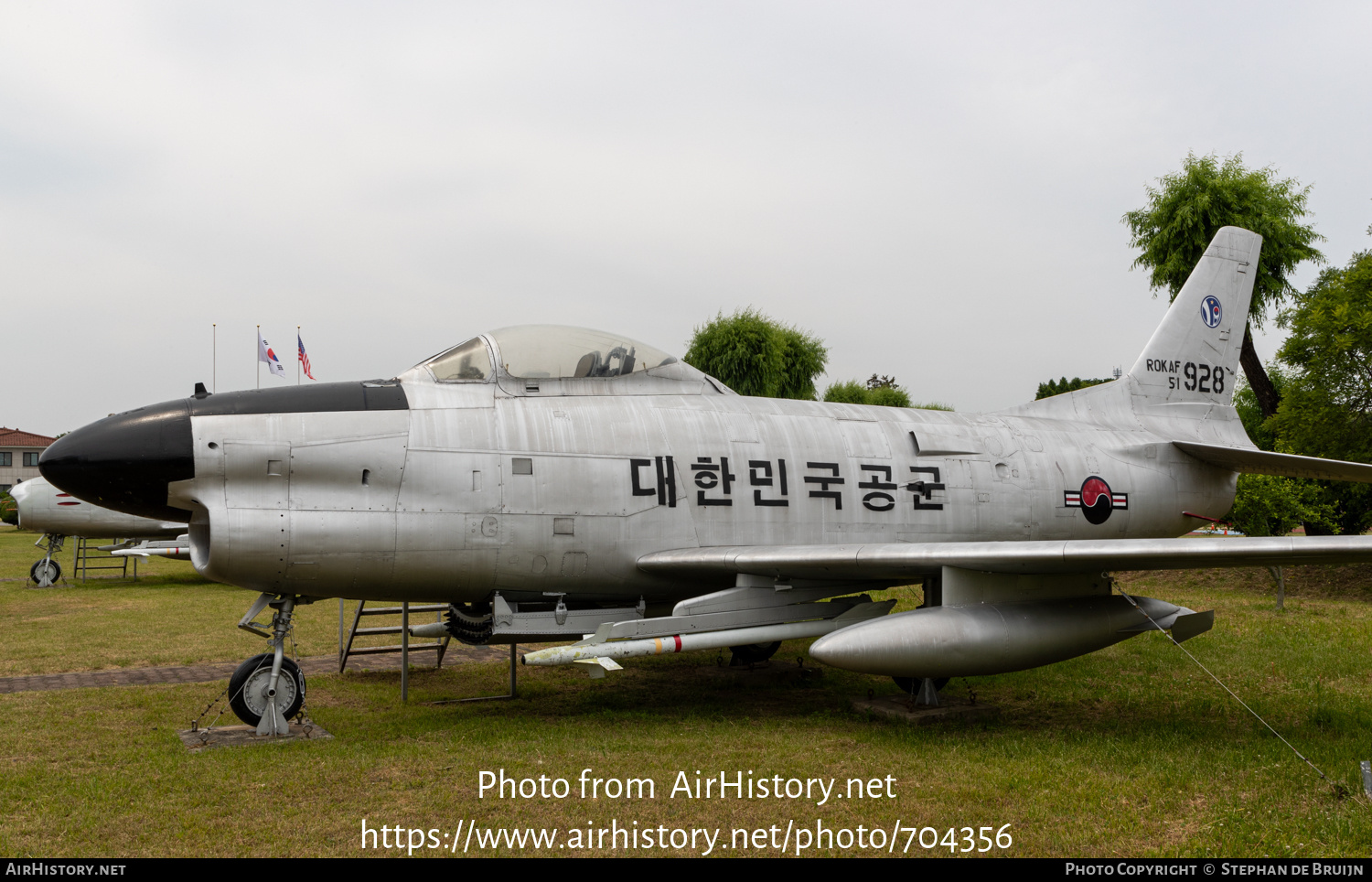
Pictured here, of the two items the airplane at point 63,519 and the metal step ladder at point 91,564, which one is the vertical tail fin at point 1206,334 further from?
the metal step ladder at point 91,564

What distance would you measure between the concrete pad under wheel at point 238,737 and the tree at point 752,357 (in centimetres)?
3279

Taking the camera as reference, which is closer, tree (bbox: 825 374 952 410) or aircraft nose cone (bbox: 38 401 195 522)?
aircraft nose cone (bbox: 38 401 195 522)

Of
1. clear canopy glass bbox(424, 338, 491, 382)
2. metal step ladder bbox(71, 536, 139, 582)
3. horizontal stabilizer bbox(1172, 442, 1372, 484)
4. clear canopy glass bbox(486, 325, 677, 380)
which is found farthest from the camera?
metal step ladder bbox(71, 536, 139, 582)

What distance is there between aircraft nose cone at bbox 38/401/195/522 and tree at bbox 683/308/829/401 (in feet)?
109

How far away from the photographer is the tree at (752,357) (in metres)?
40.8

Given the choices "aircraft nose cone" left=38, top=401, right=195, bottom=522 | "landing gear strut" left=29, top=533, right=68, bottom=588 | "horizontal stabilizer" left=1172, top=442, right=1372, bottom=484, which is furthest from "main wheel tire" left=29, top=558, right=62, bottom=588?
"horizontal stabilizer" left=1172, top=442, right=1372, bottom=484

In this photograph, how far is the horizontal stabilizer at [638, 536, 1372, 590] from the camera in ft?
21.2

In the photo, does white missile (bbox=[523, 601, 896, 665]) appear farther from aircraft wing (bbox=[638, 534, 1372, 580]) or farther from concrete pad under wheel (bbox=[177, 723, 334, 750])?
concrete pad under wheel (bbox=[177, 723, 334, 750])

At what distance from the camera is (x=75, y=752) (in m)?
6.82

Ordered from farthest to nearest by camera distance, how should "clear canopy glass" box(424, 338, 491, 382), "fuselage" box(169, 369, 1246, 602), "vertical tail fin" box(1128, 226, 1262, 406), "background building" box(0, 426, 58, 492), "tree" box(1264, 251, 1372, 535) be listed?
"background building" box(0, 426, 58, 492) → "tree" box(1264, 251, 1372, 535) → "vertical tail fin" box(1128, 226, 1262, 406) → "clear canopy glass" box(424, 338, 491, 382) → "fuselage" box(169, 369, 1246, 602)

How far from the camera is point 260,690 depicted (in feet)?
24.0

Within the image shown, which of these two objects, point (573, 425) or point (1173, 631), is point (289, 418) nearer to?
point (573, 425)

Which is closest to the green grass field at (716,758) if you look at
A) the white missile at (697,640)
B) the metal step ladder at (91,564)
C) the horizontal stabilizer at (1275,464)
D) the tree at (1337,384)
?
the white missile at (697,640)

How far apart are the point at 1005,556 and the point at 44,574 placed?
23.2 m
